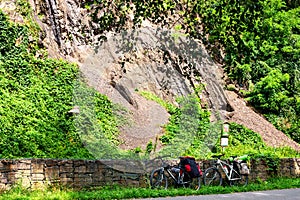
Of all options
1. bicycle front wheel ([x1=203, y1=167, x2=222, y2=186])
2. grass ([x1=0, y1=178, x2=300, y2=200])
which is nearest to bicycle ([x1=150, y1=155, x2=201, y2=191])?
grass ([x1=0, y1=178, x2=300, y2=200])

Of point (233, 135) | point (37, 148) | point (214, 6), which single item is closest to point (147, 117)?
point (233, 135)

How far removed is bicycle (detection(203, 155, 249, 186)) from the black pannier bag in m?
0.89

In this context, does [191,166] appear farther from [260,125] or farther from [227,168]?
[260,125]

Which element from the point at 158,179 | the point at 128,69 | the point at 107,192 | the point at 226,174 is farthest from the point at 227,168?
the point at 128,69

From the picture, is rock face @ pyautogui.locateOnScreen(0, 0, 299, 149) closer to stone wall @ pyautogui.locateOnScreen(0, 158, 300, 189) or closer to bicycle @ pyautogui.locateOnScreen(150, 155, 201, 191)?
bicycle @ pyautogui.locateOnScreen(150, 155, 201, 191)

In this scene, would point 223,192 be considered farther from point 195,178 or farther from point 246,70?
point 246,70

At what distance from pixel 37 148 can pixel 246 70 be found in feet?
49.1

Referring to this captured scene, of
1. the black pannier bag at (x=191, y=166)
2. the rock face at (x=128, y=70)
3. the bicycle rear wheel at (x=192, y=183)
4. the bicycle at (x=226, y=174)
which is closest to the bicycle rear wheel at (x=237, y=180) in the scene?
the bicycle at (x=226, y=174)

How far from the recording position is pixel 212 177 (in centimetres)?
1261

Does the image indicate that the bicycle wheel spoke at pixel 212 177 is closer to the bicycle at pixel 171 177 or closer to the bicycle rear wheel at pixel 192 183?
the bicycle rear wheel at pixel 192 183

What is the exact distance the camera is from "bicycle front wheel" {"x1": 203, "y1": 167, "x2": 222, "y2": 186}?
12.4m

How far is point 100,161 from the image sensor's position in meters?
10.5

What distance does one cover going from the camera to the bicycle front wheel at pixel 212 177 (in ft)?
40.8

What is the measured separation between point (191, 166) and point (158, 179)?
0.93 metres
